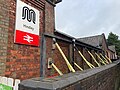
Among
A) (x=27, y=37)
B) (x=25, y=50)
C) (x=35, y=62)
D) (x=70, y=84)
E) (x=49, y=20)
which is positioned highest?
(x=49, y=20)

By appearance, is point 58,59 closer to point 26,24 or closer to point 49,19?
point 49,19

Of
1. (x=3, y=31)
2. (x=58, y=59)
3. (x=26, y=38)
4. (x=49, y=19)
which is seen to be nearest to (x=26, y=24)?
(x=26, y=38)

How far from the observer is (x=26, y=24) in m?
4.71

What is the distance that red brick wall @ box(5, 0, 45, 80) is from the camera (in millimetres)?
4113

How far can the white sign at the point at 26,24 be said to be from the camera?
174 inches

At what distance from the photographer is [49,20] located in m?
6.12

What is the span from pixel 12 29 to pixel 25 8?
86 centimetres

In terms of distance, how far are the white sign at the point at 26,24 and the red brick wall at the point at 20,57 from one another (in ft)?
0.43

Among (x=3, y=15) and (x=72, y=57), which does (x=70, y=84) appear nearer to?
(x=3, y=15)

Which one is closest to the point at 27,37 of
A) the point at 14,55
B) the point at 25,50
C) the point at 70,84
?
the point at 25,50

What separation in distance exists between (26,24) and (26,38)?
42cm

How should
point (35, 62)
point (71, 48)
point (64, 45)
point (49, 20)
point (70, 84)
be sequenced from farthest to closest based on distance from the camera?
point (71, 48) < point (64, 45) < point (49, 20) < point (35, 62) < point (70, 84)

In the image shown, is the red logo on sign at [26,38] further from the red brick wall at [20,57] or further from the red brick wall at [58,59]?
the red brick wall at [58,59]

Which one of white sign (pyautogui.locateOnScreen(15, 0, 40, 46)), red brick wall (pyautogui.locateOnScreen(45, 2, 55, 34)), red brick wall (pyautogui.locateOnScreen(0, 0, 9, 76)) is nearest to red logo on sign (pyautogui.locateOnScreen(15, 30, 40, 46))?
white sign (pyautogui.locateOnScreen(15, 0, 40, 46))
